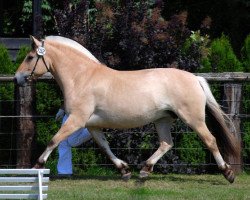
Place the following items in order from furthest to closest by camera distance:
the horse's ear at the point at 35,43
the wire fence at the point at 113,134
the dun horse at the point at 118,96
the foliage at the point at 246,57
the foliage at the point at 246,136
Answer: the foliage at the point at 246,57 < the foliage at the point at 246,136 < the wire fence at the point at 113,134 < the horse's ear at the point at 35,43 < the dun horse at the point at 118,96

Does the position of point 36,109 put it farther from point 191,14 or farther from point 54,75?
point 191,14

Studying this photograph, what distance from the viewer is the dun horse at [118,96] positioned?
1122 centimetres

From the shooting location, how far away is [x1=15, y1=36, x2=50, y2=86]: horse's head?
37.6 feet

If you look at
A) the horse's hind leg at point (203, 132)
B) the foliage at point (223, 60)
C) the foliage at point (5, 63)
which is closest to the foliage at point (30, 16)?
the foliage at point (5, 63)

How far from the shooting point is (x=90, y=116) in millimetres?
11250

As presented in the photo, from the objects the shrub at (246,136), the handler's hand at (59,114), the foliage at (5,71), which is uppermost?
the foliage at (5,71)

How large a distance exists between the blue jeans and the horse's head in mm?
931

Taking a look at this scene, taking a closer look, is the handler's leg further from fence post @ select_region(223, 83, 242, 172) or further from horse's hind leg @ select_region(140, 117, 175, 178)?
fence post @ select_region(223, 83, 242, 172)

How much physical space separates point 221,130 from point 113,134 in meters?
1.84

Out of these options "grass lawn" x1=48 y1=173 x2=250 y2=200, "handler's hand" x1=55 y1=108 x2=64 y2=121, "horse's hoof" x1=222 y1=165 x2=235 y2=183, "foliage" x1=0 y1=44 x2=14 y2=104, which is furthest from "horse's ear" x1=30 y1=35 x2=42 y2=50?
"horse's hoof" x1=222 y1=165 x2=235 y2=183

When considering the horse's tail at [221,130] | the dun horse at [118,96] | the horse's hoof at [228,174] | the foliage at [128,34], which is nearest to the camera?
the dun horse at [118,96]

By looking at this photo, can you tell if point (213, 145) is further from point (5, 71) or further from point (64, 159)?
point (5, 71)

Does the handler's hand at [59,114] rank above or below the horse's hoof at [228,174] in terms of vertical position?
above

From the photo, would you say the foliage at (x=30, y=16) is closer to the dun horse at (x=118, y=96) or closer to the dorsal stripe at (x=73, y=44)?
the dorsal stripe at (x=73, y=44)
